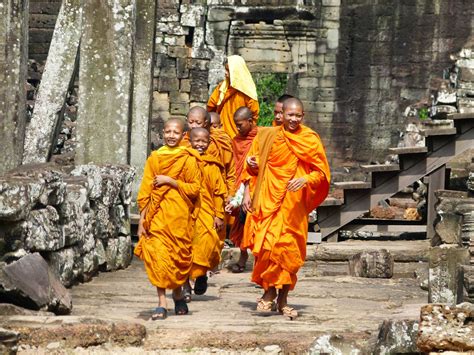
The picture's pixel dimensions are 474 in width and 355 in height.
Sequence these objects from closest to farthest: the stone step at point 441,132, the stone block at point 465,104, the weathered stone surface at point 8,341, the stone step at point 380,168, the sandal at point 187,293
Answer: the weathered stone surface at point 8,341
the sandal at point 187,293
the stone step at point 441,132
the stone step at point 380,168
the stone block at point 465,104

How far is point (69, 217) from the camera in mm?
12398

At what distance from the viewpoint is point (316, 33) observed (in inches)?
1104

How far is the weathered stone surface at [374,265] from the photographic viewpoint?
14.4 metres

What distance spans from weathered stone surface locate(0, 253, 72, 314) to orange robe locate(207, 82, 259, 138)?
455cm

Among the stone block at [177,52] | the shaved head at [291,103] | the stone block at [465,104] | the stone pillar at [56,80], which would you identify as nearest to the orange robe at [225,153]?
the shaved head at [291,103]

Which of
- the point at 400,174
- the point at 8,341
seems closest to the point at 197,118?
the point at 8,341

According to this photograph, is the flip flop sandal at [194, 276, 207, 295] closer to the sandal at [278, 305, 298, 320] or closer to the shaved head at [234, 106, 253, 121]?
the sandal at [278, 305, 298, 320]

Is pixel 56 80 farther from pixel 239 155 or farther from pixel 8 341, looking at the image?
pixel 8 341

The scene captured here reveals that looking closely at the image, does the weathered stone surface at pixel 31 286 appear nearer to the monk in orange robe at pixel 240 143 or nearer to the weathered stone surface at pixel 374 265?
the monk in orange robe at pixel 240 143

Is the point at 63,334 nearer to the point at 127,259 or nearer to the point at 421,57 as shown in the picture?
the point at 127,259

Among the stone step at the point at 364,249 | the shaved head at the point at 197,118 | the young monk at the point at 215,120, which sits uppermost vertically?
the shaved head at the point at 197,118

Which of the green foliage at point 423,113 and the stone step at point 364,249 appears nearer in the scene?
the stone step at point 364,249

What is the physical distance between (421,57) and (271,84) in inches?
103

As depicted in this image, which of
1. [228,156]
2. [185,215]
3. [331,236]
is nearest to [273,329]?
[185,215]
